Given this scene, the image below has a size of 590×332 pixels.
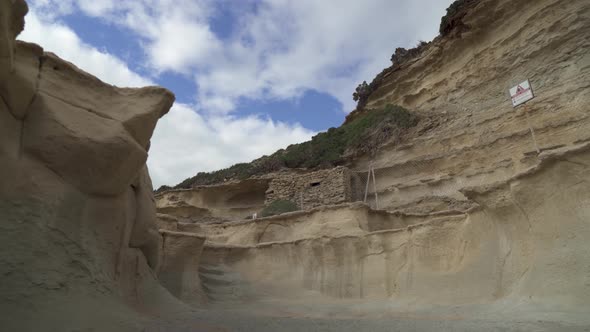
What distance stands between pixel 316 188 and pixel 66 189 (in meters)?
13.5

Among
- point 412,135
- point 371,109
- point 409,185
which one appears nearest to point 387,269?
point 409,185

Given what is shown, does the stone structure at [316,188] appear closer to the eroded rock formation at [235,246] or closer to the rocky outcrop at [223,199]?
the rocky outcrop at [223,199]

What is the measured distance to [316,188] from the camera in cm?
1703

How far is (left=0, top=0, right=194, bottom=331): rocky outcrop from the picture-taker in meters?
3.27

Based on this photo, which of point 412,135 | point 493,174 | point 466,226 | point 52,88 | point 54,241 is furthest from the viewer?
point 412,135

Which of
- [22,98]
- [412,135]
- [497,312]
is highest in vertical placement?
[412,135]

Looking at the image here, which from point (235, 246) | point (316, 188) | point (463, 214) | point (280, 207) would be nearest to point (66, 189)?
point (235, 246)

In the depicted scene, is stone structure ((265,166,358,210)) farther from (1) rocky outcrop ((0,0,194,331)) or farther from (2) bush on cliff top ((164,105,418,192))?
(1) rocky outcrop ((0,0,194,331))

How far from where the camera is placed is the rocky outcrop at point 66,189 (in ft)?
10.7

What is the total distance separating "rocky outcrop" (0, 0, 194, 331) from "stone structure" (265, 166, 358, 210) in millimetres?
11904

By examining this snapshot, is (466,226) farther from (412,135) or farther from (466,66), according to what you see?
(466,66)

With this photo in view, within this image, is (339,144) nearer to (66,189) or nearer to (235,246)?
(235,246)

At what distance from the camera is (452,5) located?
706 inches

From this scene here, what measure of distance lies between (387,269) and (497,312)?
3.04 meters
